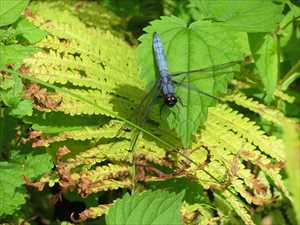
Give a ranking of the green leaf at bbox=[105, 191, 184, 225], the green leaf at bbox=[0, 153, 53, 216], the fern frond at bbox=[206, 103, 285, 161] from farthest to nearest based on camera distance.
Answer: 1. the fern frond at bbox=[206, 103, 285, 161]
2. the green leaf at bbox=[0, 153, 53, 216]
3. the green leaf at bbox=[105, 191, 184, 225]

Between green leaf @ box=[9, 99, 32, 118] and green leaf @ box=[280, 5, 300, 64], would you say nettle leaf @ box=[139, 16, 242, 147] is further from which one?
green leaf @ box=[280, 5, 300, 64]

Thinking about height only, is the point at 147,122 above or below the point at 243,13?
below

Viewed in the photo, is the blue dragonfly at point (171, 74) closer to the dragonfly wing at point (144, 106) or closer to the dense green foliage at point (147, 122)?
the dense green foliage at point (147, 122)

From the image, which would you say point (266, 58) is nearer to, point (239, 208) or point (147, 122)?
point (147, 122)

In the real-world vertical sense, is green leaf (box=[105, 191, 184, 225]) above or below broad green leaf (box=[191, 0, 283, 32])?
below

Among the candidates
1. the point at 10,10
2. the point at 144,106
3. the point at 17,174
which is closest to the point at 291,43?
the point at 144,106

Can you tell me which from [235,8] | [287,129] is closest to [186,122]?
[235,8]

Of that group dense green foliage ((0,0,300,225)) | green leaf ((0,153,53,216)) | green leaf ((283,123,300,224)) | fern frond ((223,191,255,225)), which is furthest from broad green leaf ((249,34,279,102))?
green leaf ((283,123,300,224))
